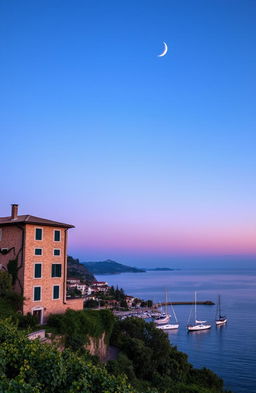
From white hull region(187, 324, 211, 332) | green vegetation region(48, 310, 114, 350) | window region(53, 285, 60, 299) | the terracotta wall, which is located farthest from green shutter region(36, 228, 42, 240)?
white hull region(187, 324, 211, 332)

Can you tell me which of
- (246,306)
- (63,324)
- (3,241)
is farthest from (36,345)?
(246,306)

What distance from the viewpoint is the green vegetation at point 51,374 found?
942 cm

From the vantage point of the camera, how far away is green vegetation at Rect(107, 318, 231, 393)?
30992 mm

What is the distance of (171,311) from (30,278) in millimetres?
97016

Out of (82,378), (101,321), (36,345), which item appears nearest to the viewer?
(82,378)

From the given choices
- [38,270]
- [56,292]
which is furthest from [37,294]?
[56,292]

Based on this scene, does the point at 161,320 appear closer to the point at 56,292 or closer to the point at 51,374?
the point at 56,292

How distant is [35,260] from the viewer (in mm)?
29453

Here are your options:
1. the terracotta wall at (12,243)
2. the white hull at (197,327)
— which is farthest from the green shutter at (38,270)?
the white hull at (197,327)

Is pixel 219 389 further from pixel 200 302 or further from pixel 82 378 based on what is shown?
pixel 200 302

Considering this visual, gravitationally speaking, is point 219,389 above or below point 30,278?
below

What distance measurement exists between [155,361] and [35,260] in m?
15.4

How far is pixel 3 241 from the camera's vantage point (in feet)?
99.0

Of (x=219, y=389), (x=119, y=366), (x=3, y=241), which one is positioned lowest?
(x=219, y=389)
